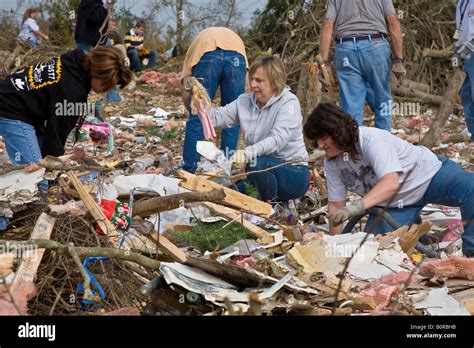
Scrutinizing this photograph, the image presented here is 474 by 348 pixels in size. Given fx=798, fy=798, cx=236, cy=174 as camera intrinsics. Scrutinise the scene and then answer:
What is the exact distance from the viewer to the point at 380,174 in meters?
4.88

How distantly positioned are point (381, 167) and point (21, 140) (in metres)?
2.48

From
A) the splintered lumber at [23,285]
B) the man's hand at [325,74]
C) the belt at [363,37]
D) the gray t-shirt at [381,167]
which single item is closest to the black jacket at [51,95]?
the splintered lumber at [23,285]

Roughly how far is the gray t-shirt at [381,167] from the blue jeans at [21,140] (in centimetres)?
203

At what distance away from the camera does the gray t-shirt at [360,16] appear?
711 cm

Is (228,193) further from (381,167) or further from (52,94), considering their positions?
(52,94)

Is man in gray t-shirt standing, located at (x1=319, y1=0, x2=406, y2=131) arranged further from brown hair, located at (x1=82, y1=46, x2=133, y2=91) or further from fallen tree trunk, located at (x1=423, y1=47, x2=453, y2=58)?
fallen tree trunk, located at (x1=423, y1=47, x2=453, y2=58)

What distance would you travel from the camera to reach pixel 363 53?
278 inches

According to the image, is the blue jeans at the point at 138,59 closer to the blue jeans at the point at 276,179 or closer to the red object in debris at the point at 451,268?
the blue jeans at the point at 276,179

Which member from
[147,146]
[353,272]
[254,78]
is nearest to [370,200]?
[353,272]

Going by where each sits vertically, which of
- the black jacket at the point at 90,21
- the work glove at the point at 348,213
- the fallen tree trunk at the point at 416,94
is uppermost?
the black jacket at the point at 90,21

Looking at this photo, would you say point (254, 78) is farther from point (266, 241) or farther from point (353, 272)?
point (353, 272)

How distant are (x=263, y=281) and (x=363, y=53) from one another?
3.77m
